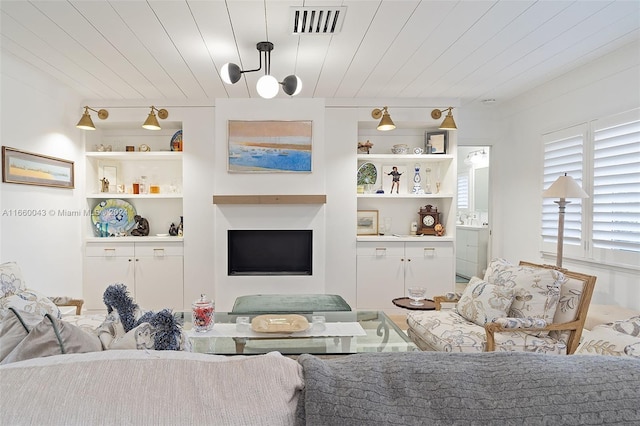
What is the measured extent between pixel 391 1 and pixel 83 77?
9.96 feet

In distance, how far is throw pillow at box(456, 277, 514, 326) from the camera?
8.13 ft

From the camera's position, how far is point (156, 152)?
431 cm

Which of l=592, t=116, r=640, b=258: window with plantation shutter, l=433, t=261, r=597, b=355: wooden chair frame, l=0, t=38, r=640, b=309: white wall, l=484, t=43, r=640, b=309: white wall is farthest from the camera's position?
l=0, t=38, r=640, b=309: white wall

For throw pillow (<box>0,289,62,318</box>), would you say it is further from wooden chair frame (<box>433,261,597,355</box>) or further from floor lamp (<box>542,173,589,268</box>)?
floor lamp (<box>542,173,589,268</box>)

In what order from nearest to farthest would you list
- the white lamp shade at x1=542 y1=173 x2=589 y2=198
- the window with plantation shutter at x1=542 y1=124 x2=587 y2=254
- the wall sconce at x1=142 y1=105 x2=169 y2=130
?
the white lamp shade at x1=542 y1=173 x2=589 y2=198 → the window with plantation shutter at x1=542 y1=124 x2=587 y2=254 → the wall sconce at x1=142 y1=105 x2=169 y2=130

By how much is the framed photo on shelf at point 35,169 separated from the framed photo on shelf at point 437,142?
4.17 metres

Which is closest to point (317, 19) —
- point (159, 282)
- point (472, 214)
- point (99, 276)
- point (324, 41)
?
point (324, 41)

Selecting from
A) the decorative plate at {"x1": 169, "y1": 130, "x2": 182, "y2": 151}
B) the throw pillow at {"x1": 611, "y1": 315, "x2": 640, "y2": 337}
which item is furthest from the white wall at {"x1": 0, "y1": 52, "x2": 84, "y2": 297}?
the throw pillow at {"x1": 611, "y1": 315, "x2": 640, "y2": 337}

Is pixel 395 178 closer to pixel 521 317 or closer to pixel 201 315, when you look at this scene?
pixel 521 317

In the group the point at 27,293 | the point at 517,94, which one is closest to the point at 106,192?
the point at 27,293

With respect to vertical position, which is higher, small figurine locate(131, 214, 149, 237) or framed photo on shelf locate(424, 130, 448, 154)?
framed photo on shelf locate(424, 130, 448, 154)

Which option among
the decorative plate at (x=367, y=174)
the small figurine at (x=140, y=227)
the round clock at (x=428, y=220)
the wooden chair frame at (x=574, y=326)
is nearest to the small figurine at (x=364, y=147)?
the decorative plate at (x=367, y=174)

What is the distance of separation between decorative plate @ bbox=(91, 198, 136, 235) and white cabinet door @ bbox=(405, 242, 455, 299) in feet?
11.5

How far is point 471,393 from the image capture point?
691 mm
